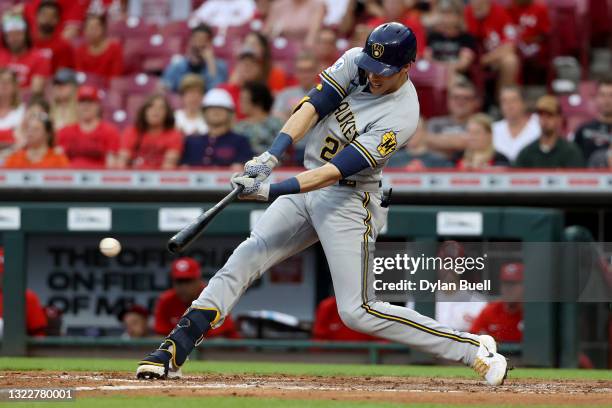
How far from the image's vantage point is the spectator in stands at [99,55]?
11703 millimetres

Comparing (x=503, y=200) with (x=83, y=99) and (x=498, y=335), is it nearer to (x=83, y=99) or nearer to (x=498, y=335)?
(x=498, y=335)

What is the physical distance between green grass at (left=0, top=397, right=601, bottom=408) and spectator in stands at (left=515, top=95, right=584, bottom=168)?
4.13 m

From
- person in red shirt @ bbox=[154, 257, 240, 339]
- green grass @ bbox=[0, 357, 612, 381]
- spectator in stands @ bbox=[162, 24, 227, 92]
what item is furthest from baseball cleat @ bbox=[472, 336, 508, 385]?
spectator in stands @ bbox=[162, 24, 227, 92]

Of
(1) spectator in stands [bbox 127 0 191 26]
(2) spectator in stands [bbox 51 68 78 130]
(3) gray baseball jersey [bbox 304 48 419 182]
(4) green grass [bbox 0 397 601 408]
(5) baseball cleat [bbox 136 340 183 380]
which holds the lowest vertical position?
(4) green grass [bbox 0 397 601 408]

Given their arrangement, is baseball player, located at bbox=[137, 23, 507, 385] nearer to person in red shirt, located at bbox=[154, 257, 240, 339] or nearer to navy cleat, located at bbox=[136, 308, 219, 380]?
navy cleat, located at bbox=[136, 308, 219, 380]

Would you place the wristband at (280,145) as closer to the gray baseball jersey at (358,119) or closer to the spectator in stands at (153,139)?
the gray baseball jersey at (358,119)

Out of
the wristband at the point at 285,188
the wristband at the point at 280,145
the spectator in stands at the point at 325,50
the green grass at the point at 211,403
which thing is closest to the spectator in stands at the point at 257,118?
the spectator in stands at the point at 325,50

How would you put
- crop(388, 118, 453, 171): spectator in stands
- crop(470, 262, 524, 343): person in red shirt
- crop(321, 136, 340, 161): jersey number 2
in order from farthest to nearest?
1. crop(388, 118, 453, 171): spectator in stands
2. crop(470, 262, 524, 343): person in red shirt
3. crop(321, 136, 340, 161): jersey number 2

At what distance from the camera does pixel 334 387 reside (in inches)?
218

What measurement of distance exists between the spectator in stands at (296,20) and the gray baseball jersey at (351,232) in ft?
20.0

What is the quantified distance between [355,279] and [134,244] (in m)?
3.36

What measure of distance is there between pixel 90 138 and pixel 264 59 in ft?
6.08

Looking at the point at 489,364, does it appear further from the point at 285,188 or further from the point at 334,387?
the point at 285,188

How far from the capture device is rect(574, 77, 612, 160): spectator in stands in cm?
916
